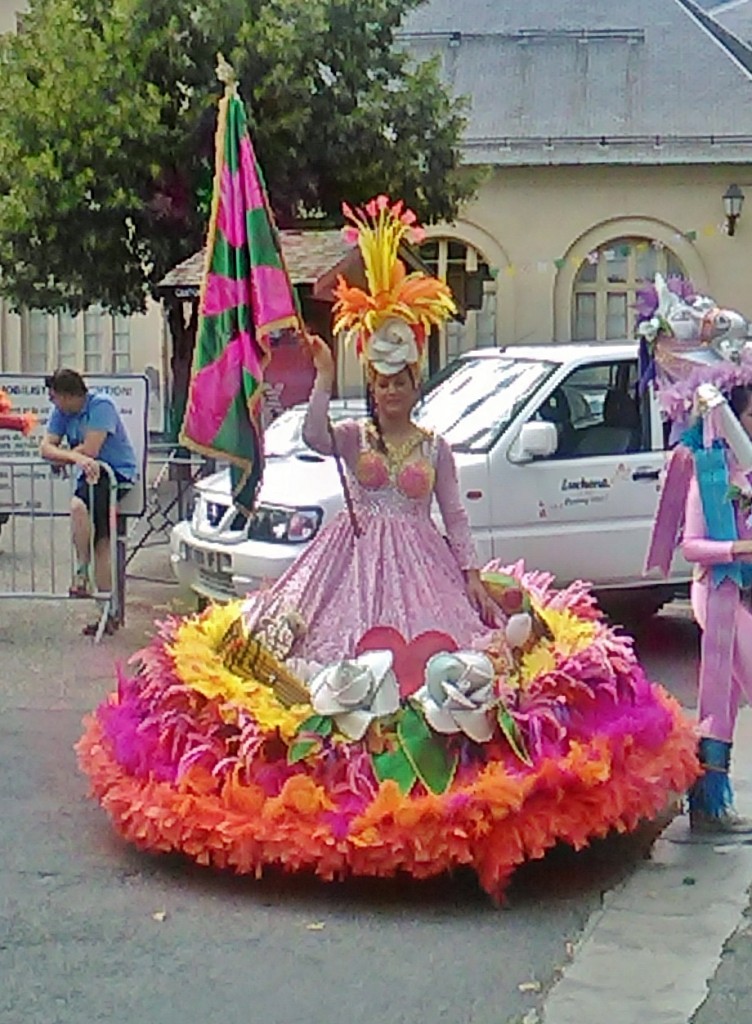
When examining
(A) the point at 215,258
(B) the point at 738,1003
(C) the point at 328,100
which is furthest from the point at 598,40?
(B) the point at 738,1003

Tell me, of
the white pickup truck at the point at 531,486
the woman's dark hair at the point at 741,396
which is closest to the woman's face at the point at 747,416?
the woman's dark hair at the point at 741,396

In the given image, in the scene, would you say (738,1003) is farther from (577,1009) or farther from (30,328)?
(30,328)

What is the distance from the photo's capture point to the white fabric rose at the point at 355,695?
5.73 meters

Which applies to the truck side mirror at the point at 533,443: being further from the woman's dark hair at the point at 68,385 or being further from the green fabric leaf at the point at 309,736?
the green fabric leaf at the point at 309,736

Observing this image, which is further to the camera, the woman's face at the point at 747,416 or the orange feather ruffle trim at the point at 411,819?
the woman's face at the point at 747,416

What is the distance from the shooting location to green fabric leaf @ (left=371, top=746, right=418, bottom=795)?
5629mm

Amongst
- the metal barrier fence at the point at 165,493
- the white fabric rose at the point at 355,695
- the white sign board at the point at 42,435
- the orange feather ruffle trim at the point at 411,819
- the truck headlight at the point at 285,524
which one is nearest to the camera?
the orange feather ruffle trim at the point at 411,819

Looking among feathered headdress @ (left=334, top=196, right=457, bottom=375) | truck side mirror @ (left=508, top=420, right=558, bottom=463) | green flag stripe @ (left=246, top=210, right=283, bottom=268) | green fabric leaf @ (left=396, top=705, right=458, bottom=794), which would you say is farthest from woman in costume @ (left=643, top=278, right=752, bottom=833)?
truck side mirror @ (left=508, top=420, right=558, bottom=463)

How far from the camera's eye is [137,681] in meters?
6.25

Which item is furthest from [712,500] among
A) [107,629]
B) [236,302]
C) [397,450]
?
[107,629]

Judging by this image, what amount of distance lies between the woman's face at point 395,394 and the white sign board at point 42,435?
4.71 metres

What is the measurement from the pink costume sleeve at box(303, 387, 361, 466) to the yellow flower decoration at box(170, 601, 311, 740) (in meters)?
0.80

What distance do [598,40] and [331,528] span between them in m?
22.7

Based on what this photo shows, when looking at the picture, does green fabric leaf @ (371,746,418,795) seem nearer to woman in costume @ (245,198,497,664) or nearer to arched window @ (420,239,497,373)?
woman in costume @ (245,198,497,664)
